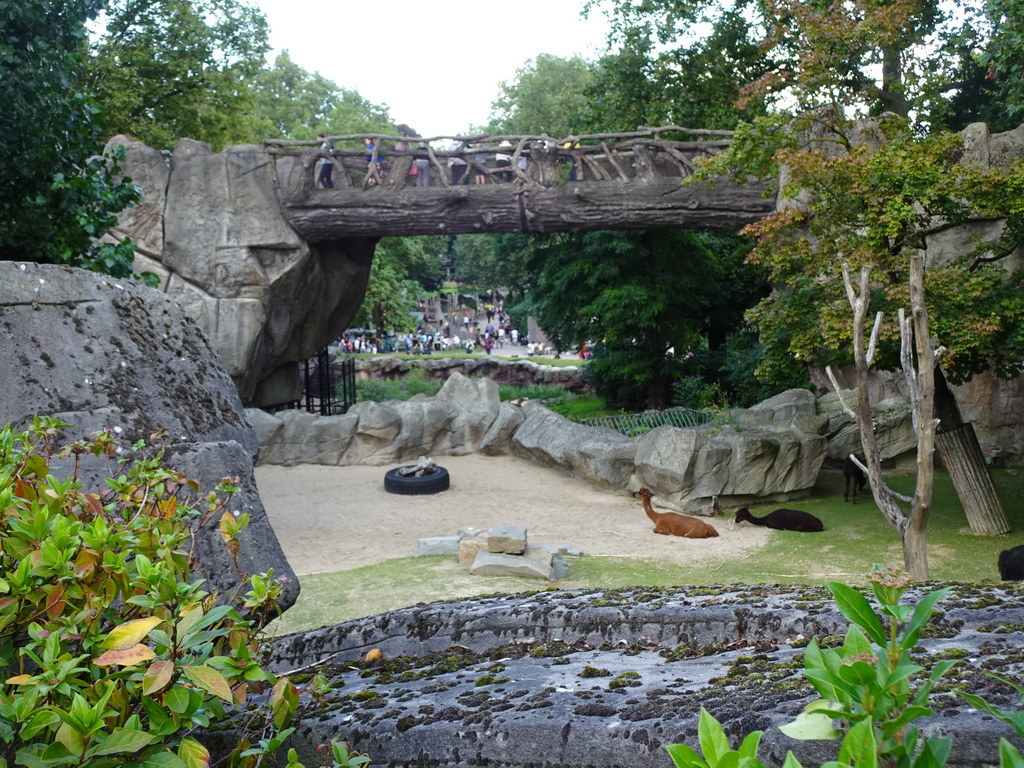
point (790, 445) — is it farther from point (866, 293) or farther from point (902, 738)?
point (902, 738)

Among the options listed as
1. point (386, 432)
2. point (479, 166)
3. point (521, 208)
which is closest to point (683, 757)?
point (521, 208)

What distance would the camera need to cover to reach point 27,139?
778 cm

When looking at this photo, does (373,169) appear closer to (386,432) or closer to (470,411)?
(386,432)

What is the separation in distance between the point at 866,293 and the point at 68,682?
734 cm

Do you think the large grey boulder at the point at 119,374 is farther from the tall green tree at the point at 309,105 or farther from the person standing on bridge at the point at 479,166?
the tall green tree at the point at 309,105

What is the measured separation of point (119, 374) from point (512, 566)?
625 cm

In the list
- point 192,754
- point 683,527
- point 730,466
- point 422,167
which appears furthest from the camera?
point 422,167

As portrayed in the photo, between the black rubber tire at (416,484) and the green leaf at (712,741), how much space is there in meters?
13.6

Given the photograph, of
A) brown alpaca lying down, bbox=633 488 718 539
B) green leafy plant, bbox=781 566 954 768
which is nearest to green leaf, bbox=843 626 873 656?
green leafy plant, bbox=781 566 954 768

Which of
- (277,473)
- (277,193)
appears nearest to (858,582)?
(277,473)

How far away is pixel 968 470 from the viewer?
35.9ft

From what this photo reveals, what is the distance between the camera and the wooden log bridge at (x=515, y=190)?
1542cm

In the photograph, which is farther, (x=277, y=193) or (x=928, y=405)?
(x=277, y=193)

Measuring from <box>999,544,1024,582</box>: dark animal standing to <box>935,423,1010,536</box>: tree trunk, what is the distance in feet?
9.57
